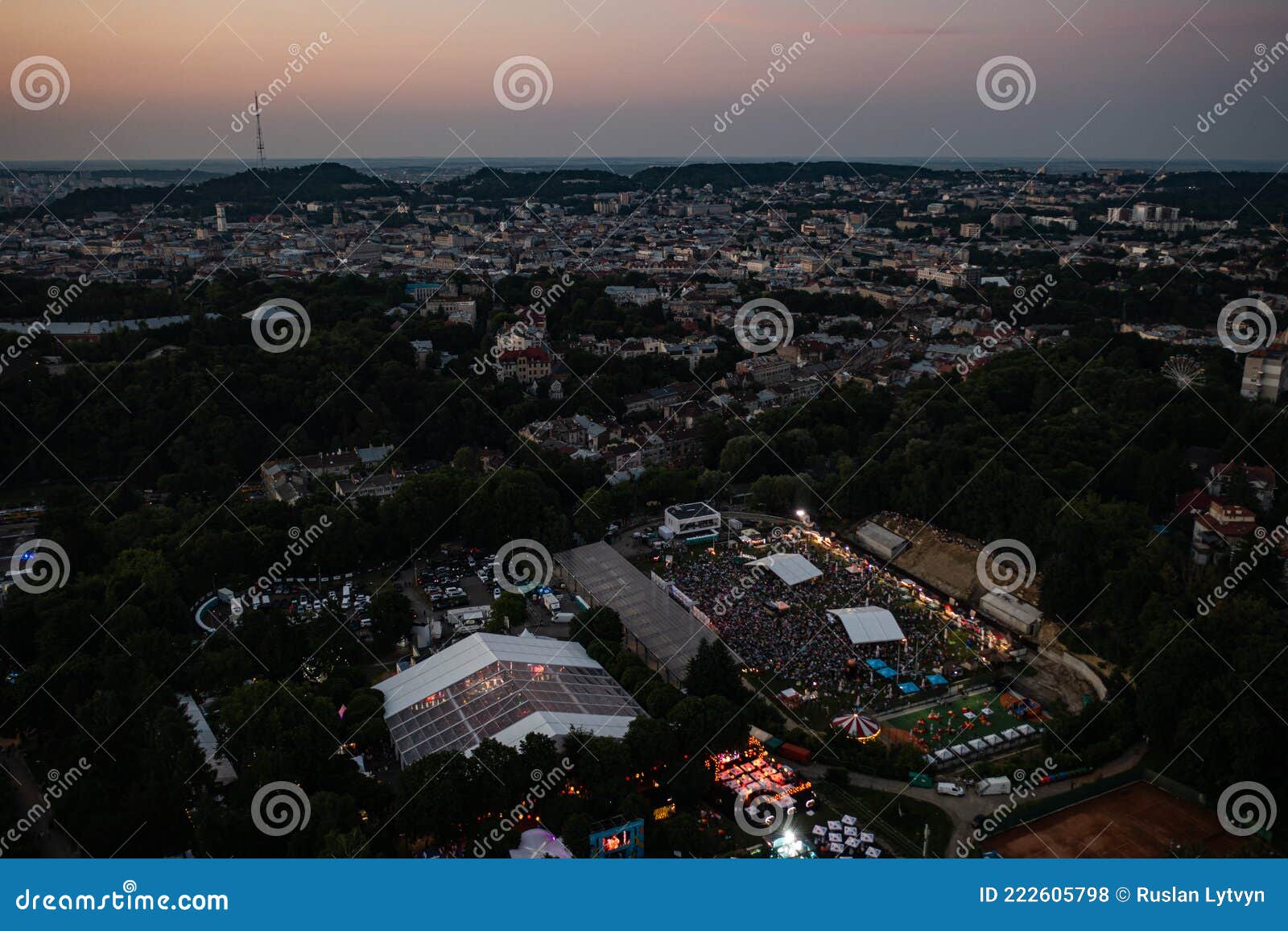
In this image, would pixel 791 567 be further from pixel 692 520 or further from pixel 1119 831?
pixel 1119 831

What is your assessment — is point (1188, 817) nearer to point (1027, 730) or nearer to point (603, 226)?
point (1027, 730)

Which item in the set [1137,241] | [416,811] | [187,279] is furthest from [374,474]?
[1137,241]

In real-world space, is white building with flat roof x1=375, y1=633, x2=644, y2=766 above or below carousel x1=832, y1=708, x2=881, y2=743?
below

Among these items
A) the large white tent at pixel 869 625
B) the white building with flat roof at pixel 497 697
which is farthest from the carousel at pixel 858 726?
the white building with flat roof at pixel 497 697

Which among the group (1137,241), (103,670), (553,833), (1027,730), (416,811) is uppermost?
(1137,241)

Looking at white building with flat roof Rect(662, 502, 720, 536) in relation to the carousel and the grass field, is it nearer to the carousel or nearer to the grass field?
the grass field

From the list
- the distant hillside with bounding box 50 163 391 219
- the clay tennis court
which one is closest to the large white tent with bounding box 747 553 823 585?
the clay tennis court

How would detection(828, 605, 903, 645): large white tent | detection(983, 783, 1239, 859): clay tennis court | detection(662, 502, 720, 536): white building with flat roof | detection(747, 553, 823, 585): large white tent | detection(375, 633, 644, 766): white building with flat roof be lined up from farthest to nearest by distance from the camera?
detection(662, 502, 720, 536): white building with flat roof → detection(747, 553, 823, 585): large white tent → detection(828, 605, 903, 645): large white tent → detection(375, 633, 644, 766): white building with flat roof → detection(983, 783, 1239, 859): clay tennis court
